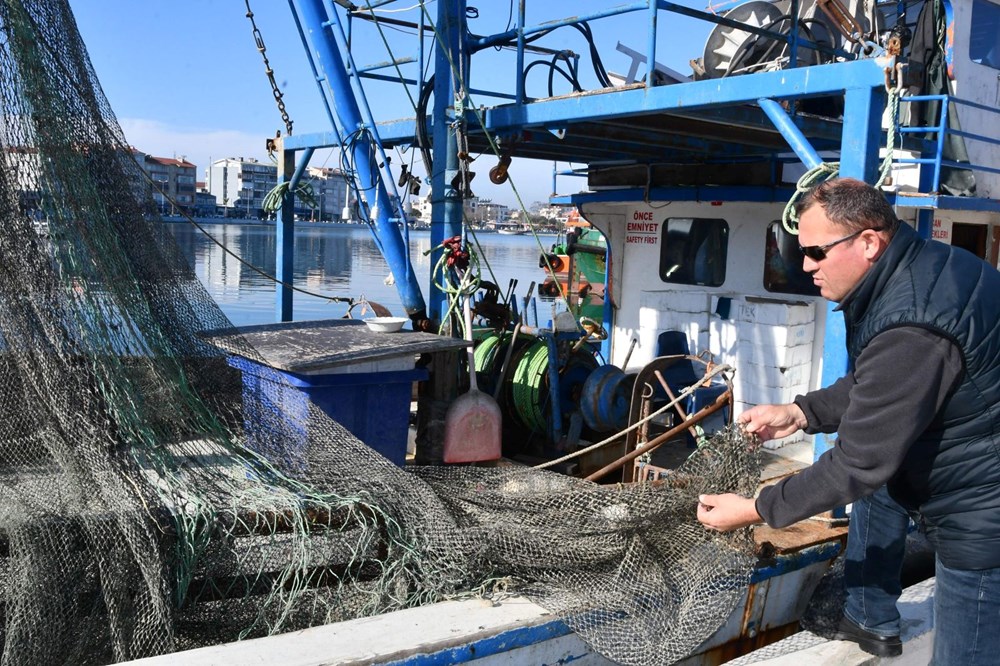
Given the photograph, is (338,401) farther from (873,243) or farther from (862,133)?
(862,133)

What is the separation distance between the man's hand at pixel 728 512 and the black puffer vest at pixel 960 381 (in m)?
0.48

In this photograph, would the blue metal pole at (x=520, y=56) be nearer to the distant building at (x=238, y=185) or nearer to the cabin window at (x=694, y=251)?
the cabin window at (x=694, y=251)

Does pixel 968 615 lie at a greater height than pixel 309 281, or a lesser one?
greater

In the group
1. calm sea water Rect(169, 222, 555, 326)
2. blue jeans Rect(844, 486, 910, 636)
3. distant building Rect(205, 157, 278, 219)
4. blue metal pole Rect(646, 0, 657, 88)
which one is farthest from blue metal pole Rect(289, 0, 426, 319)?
distant building Rect(205, 157, 278, 219)

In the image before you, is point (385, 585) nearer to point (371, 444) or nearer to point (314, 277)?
point (371, 444)

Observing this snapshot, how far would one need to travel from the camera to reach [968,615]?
273 centimetres

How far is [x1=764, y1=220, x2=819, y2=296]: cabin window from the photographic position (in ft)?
24.4

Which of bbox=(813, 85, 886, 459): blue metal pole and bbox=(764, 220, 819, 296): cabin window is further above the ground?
bbox=(813, 85, 886, 459): blue metal pole

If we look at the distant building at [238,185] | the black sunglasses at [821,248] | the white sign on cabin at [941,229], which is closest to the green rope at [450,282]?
the black sunglasses at [821,248]

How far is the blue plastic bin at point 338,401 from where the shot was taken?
386cm

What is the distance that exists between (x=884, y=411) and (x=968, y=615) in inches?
32.2

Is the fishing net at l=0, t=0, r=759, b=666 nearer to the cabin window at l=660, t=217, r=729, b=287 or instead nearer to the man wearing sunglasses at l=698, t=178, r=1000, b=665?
the man wearing sunglasses at l=698, t=178, r=1000, b=665

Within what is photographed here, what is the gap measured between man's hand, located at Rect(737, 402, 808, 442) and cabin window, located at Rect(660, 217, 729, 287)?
4963 millimetres

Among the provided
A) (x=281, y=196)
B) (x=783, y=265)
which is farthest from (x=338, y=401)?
(x=783, y=265)
